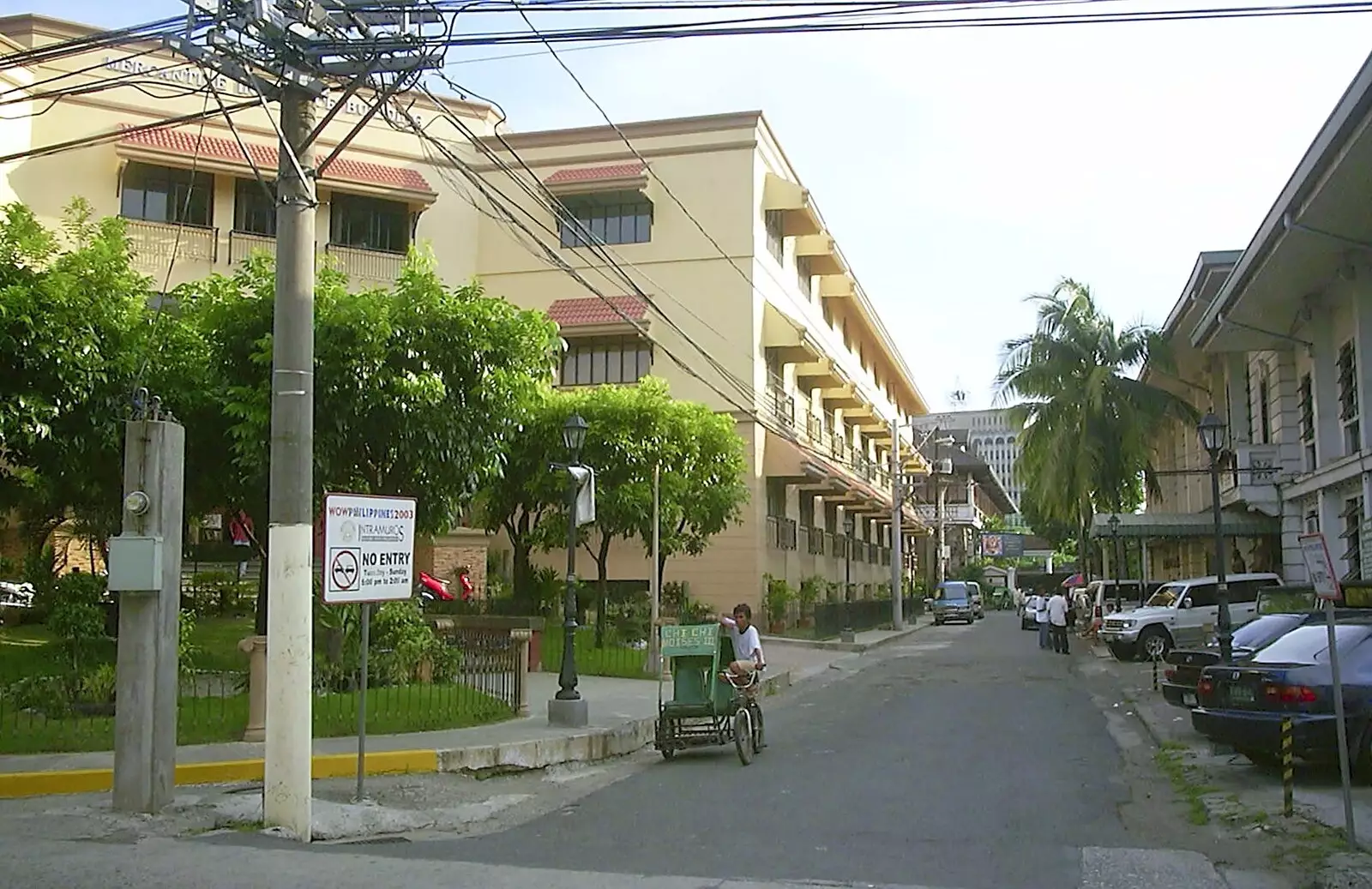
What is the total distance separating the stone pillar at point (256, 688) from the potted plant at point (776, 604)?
76.7 ft

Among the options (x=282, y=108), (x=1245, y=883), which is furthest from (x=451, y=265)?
(x=1245, y=883)

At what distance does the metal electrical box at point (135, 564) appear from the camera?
1023 centimetres

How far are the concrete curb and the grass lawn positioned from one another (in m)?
6.89

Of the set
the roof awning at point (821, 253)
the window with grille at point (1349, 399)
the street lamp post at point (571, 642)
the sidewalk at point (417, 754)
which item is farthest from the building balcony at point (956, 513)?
the street lamp post at point (571, 642)

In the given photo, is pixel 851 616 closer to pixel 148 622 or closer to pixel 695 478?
pixel 695 478

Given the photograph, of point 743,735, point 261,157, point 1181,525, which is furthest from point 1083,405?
point 743,735

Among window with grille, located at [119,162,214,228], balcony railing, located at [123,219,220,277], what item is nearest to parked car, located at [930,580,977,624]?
balcony railing, located at [123,219,220,277]

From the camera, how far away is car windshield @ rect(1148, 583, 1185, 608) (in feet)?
95.6

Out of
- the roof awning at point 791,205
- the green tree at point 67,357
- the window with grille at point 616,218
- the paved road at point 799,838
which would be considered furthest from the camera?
the roof awning at point 791,205

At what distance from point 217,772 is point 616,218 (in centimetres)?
2641

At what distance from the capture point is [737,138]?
35750 mm

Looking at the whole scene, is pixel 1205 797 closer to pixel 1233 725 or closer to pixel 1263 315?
pixel 1233 725

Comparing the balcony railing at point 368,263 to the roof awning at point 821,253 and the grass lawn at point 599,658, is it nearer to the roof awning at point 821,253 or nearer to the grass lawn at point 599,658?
the grass lawn at point 599,658

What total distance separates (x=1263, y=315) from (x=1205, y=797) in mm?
17830
